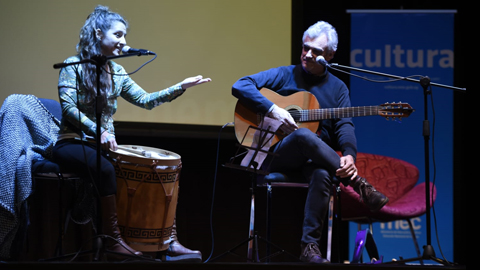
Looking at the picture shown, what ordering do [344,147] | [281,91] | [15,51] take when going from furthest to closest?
[15,51], [281,91], [344,147]

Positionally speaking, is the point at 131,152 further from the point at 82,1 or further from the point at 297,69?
the point at 82,1

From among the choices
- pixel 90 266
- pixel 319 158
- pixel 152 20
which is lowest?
pixel 90 266

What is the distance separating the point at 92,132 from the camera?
3.00 m

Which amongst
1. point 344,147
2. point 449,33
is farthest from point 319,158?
point 449,33

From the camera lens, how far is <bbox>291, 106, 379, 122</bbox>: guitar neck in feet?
10.6

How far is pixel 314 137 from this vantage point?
10.1ft

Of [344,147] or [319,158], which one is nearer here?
[319,158]

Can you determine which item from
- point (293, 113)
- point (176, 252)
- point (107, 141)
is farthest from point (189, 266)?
point (293, 113)

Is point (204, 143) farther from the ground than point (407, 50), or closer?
closer

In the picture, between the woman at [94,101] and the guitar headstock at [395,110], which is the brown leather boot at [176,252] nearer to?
the woman at [94,101]

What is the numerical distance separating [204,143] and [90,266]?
6.85ft

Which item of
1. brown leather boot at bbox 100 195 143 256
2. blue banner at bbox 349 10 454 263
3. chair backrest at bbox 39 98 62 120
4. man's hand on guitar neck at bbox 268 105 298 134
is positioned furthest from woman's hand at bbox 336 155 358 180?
chair backrest at bbox 39 98 62 120

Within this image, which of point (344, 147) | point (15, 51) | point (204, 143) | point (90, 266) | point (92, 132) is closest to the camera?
point (90, 266)

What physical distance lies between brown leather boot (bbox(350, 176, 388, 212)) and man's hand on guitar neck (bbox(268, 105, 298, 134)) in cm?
48
